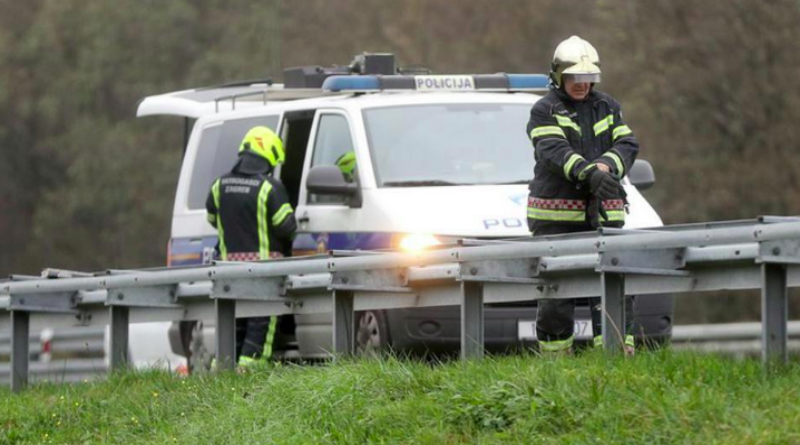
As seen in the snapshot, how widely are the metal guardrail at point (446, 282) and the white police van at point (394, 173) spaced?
75 cm

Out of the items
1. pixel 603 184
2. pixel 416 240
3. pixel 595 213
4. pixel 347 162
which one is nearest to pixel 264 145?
pixel 347 162

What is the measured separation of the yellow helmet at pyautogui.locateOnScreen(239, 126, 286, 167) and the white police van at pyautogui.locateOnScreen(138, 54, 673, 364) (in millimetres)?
226

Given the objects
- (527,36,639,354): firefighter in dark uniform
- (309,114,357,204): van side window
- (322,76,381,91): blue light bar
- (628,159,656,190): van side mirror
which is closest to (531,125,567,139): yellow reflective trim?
(527,36,639,354): firefighter in dark uniform

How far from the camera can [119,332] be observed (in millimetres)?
10852

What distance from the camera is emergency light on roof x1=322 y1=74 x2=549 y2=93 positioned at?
12.6 m

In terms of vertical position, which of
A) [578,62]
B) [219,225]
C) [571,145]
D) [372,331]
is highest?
[578,62]

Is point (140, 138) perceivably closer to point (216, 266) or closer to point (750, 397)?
point (216, 266)

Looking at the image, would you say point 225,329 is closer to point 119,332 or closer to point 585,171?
point 119,332

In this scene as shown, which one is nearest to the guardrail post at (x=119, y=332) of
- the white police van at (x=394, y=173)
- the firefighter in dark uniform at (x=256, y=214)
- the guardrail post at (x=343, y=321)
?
the white police van at (x=394, y=173)

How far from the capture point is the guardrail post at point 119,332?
35.4 feet

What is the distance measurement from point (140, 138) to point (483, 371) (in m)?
42.2

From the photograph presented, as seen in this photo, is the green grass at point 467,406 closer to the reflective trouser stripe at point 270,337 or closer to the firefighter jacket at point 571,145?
the firefighter jacket at point 571,145

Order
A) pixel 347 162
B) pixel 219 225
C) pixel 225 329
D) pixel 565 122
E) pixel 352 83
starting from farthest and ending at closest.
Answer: pixel 219 225
pixel 352 83
pixel 347 162
pixel 225 329
pixel 565 122

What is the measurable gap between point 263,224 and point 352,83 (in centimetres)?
119
